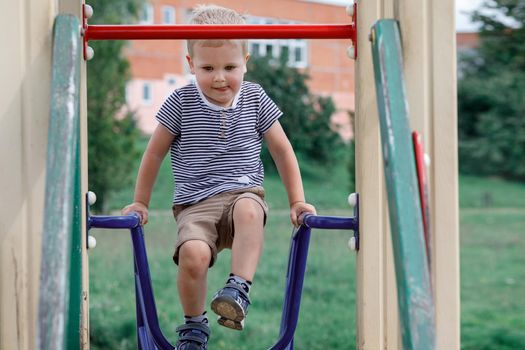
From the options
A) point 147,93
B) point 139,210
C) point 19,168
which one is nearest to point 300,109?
point 147,93

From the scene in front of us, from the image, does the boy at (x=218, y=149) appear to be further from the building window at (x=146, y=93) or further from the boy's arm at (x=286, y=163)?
the building window at (x=146, y=93)

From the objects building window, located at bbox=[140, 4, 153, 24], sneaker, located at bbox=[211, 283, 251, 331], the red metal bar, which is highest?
building window, located at bbox=[140, 4, 153, 24]

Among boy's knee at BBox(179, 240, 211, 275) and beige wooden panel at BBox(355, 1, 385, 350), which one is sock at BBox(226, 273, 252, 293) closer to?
boy's knee at BBox(179, 240, 211, 275)

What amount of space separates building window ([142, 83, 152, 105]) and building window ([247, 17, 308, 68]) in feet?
5.37

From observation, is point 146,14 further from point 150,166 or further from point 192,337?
point 192,337

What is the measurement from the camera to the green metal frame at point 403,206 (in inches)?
67.9

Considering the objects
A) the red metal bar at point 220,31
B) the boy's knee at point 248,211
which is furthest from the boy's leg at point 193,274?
the red metal bar at point 220,31

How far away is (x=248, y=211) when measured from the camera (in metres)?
2.78

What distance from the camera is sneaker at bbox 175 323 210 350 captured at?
2.66 meters

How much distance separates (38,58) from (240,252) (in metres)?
0.82

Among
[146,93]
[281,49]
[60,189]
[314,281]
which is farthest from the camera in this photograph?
[146,93]

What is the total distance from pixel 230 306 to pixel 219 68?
769mm

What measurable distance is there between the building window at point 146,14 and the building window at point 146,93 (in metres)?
0.95

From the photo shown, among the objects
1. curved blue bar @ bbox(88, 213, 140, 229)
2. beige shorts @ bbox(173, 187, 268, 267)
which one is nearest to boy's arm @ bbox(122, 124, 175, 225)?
beige shorts @ bbox(173, 187, 268, 267)
